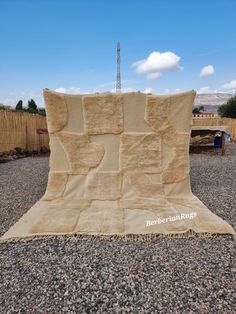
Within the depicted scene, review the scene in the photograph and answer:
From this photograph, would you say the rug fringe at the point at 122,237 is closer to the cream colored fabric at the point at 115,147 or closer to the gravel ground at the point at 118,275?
the gravel ground at the point at 118,275

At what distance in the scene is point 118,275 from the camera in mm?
1786

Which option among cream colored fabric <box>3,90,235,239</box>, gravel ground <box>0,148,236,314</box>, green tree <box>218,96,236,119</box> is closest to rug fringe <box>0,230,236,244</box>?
gravel ground <box>0,148,236,314</box>

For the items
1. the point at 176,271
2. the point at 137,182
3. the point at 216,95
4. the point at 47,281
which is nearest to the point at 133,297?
the point at 176,271

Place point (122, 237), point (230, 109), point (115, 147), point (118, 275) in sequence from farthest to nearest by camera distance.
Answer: point (230, 109), point (115, 147), point (122, 237), point (118, 275)

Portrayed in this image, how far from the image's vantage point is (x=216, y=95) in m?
155

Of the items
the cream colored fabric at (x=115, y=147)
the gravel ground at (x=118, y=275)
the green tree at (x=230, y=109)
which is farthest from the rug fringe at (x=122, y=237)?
the green tree at (x=230, y=109)

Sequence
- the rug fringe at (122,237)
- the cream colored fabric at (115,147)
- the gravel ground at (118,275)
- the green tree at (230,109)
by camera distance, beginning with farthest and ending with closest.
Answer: the green tree at (230,109)
the cream colored fabric at (115,147)
the rug fringe at (122,237)
the gravel ground at (118,275)

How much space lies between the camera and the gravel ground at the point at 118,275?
1511 mm

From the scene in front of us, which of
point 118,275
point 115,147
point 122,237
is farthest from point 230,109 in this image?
point 118,275

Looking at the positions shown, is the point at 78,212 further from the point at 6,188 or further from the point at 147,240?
the point at 6,188

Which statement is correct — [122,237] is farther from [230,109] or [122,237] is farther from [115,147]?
[230,109]

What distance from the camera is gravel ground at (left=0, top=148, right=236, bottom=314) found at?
1511mm

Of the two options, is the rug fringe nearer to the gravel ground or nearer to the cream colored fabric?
the gravel ground

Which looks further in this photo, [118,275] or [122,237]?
[122,237]
